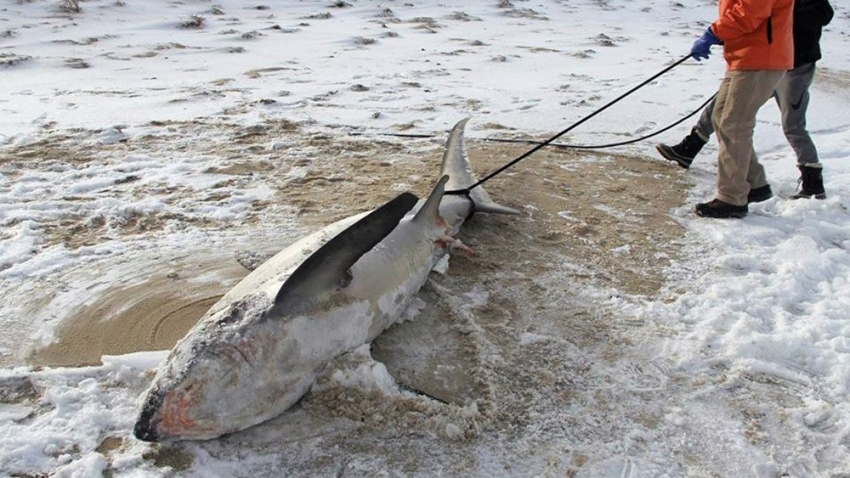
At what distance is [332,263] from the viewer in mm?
2730

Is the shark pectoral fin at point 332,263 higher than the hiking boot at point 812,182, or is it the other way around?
the shark pectoral fin at point 332,263

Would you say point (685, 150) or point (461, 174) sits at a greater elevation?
point (461, 174)

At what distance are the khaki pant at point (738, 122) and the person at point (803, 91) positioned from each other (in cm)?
35

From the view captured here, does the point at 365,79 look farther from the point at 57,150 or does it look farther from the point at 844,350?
the point at 844,350

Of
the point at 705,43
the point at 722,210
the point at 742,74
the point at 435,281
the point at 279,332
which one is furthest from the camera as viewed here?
the point at 722,210

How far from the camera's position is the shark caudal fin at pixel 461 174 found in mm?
4316

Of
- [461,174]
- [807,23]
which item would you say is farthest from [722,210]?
[461,174]

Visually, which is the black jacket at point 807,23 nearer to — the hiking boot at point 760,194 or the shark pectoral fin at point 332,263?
the hiking boot at point 760,194

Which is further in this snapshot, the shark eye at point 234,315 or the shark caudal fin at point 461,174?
the shark caudal fin at point 461,174

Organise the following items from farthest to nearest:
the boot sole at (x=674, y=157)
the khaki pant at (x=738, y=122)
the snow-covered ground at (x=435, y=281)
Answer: the boot sole at (x=674, y=157) → the khaki pant at (x=738, y=122) → the snow-covered ground at (x=435, y=281)

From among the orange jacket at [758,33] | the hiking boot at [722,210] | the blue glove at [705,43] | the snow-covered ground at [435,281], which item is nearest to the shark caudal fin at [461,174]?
the snow-covered ground at [435,281]

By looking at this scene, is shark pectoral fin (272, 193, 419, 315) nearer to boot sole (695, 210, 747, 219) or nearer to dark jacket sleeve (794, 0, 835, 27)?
boot sole (695, 210, 747, 219)

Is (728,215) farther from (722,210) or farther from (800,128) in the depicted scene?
(800,128)

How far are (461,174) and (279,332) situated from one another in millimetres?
2246
